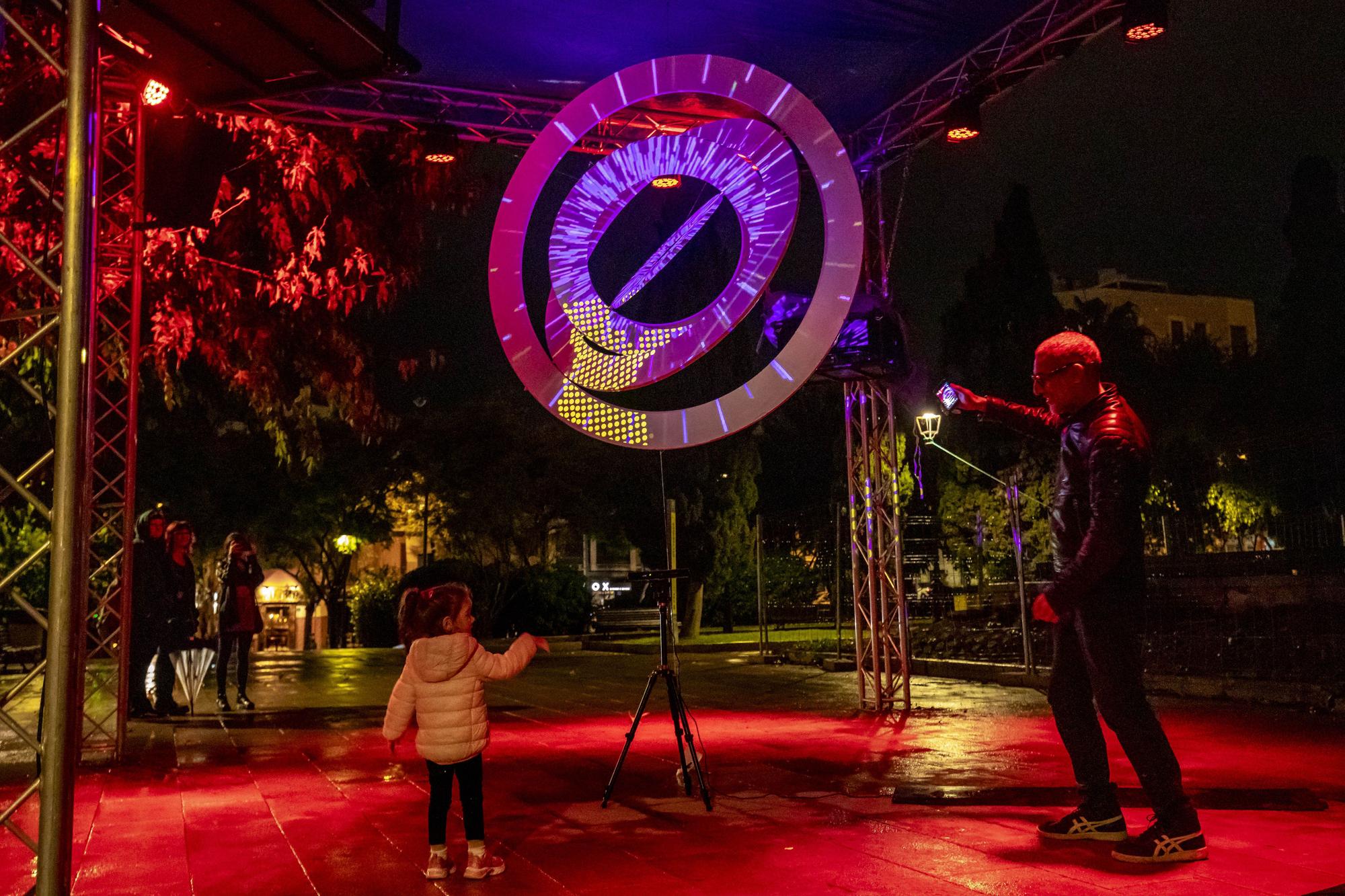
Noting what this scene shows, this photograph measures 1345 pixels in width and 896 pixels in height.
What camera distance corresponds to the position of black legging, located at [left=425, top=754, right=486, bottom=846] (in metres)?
4.71

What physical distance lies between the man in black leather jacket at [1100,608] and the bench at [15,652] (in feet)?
53.3

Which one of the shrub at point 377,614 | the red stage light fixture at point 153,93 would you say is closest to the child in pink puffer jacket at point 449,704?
the red stage light fixture at point 153,93

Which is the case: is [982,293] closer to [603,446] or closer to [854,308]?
[603,446]

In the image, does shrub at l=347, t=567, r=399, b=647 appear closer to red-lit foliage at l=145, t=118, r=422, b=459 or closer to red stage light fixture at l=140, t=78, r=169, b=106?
red-lit foliage at l=145, t=118, r=422, b=459

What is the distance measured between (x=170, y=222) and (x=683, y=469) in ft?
50.6

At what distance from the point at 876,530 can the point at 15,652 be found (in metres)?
14.6

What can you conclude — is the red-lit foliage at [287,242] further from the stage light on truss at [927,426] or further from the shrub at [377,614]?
the shrub at [377,614]

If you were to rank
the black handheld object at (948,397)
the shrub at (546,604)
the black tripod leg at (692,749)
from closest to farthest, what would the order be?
the black handheld object at (948,397), the black tripod leg at (692,749), the shrub at (546,604)

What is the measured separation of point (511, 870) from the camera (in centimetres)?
479

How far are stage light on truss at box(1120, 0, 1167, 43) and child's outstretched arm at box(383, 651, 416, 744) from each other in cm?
639

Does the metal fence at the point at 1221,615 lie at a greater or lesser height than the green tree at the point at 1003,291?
lesser

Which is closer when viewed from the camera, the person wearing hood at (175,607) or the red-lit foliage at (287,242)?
the person wearing hood at (175,607)

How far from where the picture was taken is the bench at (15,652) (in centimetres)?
1844

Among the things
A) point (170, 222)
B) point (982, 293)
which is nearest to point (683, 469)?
point (170, 222)
